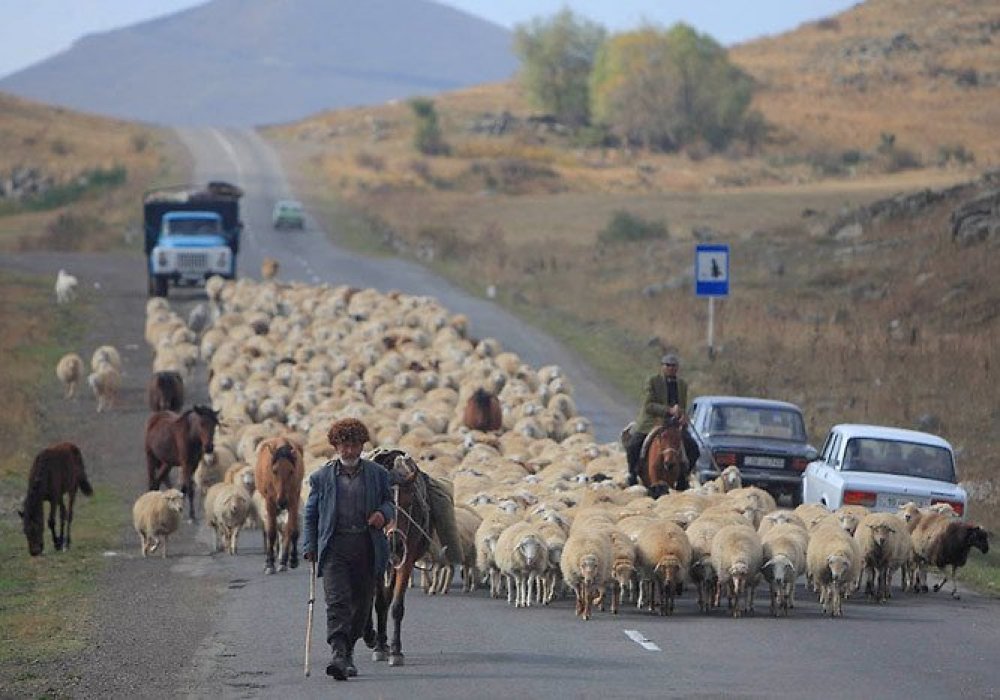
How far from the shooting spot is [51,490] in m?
20.9

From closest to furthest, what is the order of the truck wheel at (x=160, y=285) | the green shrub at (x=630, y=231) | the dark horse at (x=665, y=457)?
1. the dark horse at (x=665, y=457)
2. the truck wheel at (x=160, y=285)
3. the green shrub at (x=630, y=231)

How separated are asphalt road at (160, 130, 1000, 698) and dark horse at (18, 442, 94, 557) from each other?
2.08 meters

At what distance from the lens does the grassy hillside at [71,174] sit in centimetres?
6612

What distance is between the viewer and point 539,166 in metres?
95.6

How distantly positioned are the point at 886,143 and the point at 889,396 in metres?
67.4

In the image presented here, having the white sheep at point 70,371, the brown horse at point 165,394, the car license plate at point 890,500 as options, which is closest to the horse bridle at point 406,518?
the car license plate at point 890,500

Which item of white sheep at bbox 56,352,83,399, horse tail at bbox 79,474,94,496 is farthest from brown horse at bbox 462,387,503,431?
white sheep at bbox 56,352,83,399

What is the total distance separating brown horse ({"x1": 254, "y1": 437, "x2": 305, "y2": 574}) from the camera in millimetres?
18312

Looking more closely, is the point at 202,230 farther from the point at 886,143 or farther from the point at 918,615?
the point at 886,143

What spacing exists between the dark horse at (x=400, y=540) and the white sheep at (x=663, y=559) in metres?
2.52

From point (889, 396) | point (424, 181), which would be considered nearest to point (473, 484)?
point (889, 396)

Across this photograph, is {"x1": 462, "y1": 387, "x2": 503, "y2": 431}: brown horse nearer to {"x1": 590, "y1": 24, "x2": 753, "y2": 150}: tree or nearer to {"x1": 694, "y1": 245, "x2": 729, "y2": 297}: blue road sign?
{"x1": 694, "y1": 245, "x2": 729, "y2": 297}: blue road sign

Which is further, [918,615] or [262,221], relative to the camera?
[262,221]

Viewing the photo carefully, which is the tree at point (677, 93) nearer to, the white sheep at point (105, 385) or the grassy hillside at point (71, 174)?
the grassy hillside at point (71, 174)
